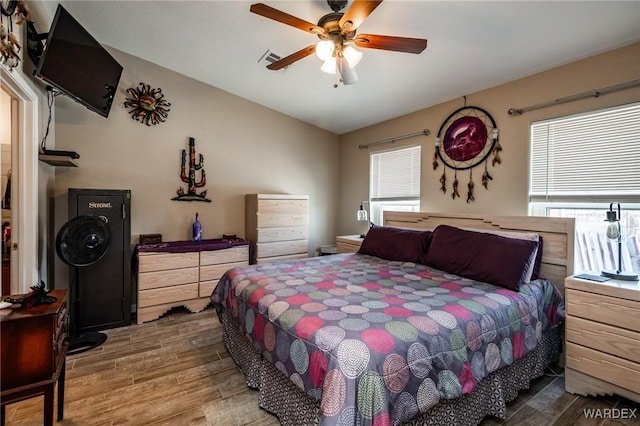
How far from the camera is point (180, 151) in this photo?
148 inches

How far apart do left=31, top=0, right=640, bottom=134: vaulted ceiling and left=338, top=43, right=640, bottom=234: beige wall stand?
0.10 meters

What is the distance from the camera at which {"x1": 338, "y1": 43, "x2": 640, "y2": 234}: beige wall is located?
7.38ft

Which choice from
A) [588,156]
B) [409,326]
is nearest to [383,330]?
[409,326]

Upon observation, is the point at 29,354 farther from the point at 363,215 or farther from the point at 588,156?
the point at 588,156

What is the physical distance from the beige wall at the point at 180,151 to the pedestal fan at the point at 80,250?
0.56 meters

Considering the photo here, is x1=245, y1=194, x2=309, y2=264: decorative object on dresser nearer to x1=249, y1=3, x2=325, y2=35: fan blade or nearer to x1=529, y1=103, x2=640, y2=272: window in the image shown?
x1=249, y1=3, x2=325, y2=35: fan blade

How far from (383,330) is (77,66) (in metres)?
2.99

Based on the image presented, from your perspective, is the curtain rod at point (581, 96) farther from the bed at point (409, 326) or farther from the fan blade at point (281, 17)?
the fan blade at point (281, 17)

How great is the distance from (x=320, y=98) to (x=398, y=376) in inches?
134

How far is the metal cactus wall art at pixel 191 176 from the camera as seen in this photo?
376cm

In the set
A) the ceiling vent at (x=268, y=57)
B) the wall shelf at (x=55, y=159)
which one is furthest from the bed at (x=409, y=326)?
the ceiling vent at (x=268, y=57)

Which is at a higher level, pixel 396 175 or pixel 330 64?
pixel 330 64

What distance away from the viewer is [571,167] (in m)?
2.48

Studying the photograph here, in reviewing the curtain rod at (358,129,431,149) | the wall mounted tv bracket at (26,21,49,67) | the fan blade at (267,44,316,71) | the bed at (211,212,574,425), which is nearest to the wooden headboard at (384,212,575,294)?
the bed at (211,212,574,425)
